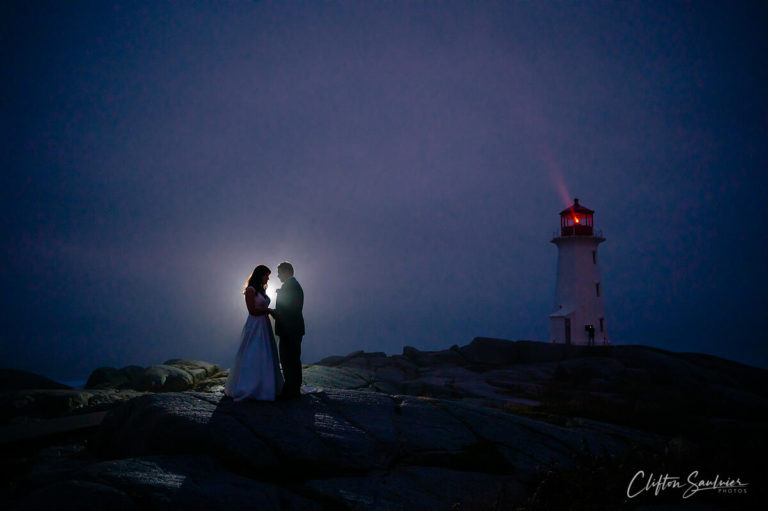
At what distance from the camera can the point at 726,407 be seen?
26.6m

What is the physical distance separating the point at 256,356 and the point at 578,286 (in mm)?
46625

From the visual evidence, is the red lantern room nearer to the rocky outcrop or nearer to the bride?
the rocky outcrop

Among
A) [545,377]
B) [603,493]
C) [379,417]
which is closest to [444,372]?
[545,377]

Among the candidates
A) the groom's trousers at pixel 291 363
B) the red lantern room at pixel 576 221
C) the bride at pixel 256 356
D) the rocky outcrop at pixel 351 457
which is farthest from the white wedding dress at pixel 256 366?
the red lantern room at pixel 576 221

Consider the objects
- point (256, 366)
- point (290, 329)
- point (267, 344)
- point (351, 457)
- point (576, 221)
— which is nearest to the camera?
point (351, 457)

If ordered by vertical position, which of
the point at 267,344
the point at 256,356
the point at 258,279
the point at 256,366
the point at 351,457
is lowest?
the point at 351,457

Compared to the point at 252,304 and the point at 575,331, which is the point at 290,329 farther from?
the point at 575,331

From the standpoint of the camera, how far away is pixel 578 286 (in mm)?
51156

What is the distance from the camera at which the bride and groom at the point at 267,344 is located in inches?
462

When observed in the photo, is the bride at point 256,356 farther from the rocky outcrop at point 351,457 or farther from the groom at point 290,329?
the rocky outcrop at point 351,457

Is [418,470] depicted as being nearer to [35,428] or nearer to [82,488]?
[82,488]

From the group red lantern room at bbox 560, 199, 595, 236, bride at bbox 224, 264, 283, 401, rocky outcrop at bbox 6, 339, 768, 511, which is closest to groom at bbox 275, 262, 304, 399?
bride at bbox 224, 264, 283, 401

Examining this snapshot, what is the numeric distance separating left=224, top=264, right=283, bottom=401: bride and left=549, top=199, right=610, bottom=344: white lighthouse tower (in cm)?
4394

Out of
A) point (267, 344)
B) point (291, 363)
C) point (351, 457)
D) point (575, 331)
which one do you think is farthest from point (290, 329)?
point (575, 331)
